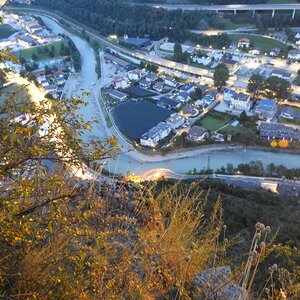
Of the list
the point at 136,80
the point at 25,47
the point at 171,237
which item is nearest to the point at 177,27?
the point at 136,80

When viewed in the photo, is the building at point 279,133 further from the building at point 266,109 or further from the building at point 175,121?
the building at point 175,121

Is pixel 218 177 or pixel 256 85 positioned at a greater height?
pixel 256 85

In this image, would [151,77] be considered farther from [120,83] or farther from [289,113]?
[289,113]

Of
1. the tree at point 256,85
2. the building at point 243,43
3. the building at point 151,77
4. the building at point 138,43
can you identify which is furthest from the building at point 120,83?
the building at point 243,43

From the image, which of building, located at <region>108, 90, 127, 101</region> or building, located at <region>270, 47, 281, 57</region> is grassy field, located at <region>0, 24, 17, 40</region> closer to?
building, located at <region>108, 90, 127, 101</region>

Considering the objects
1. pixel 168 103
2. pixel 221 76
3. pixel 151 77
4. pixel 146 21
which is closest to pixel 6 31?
pixel 146 21

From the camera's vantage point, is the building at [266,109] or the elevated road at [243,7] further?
the elevated road at [243,7]
